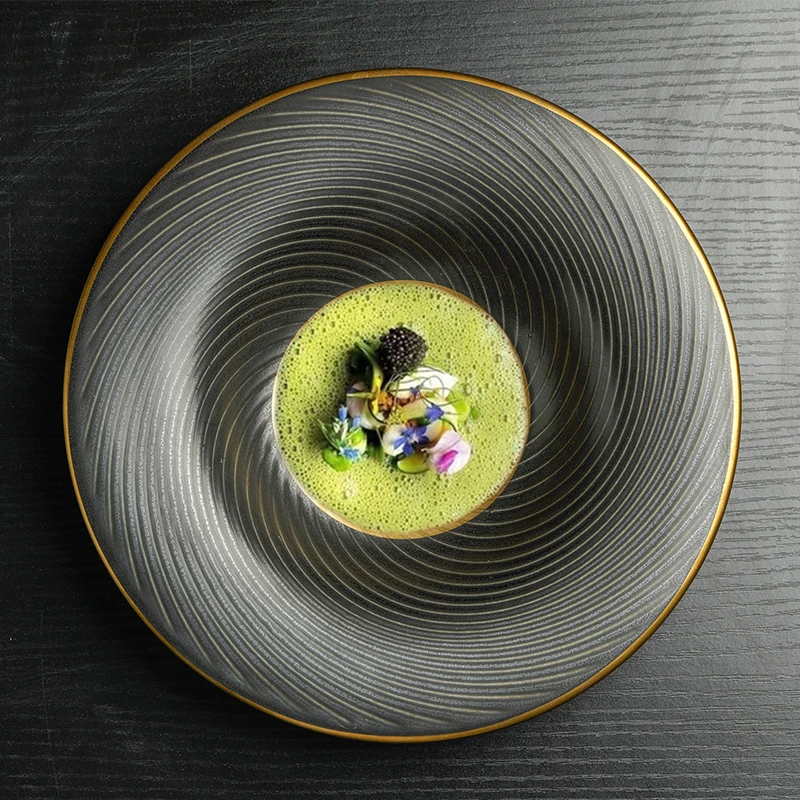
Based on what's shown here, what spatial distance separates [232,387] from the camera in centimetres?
104

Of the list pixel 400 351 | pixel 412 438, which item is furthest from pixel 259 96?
pixel 412 438

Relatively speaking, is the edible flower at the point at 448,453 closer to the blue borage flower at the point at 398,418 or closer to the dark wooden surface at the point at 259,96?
the blue borage flower at the point at 398,418

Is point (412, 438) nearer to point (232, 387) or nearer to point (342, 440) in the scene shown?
point (342, 440)

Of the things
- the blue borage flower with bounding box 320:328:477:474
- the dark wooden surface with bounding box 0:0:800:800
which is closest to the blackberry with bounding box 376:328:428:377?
the blue borage flower with bounding box 320:328:477:474

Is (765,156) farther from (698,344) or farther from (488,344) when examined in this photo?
(488,344)

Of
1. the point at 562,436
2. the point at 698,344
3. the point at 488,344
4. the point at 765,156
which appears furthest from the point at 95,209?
the point at 765,156

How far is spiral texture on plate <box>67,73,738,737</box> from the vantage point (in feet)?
3.18

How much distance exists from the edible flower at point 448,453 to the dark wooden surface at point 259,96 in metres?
0.36

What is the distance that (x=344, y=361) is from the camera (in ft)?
3.67

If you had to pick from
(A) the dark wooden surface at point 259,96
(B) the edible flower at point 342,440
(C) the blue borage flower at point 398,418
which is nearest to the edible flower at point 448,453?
(C) the blue borage flower at point 398,418

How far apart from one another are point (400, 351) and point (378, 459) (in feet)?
0.55

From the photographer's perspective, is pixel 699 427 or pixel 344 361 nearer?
pixel 699 427

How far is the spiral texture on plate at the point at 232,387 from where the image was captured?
0.97 meters

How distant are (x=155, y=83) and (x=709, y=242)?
0.79 m
